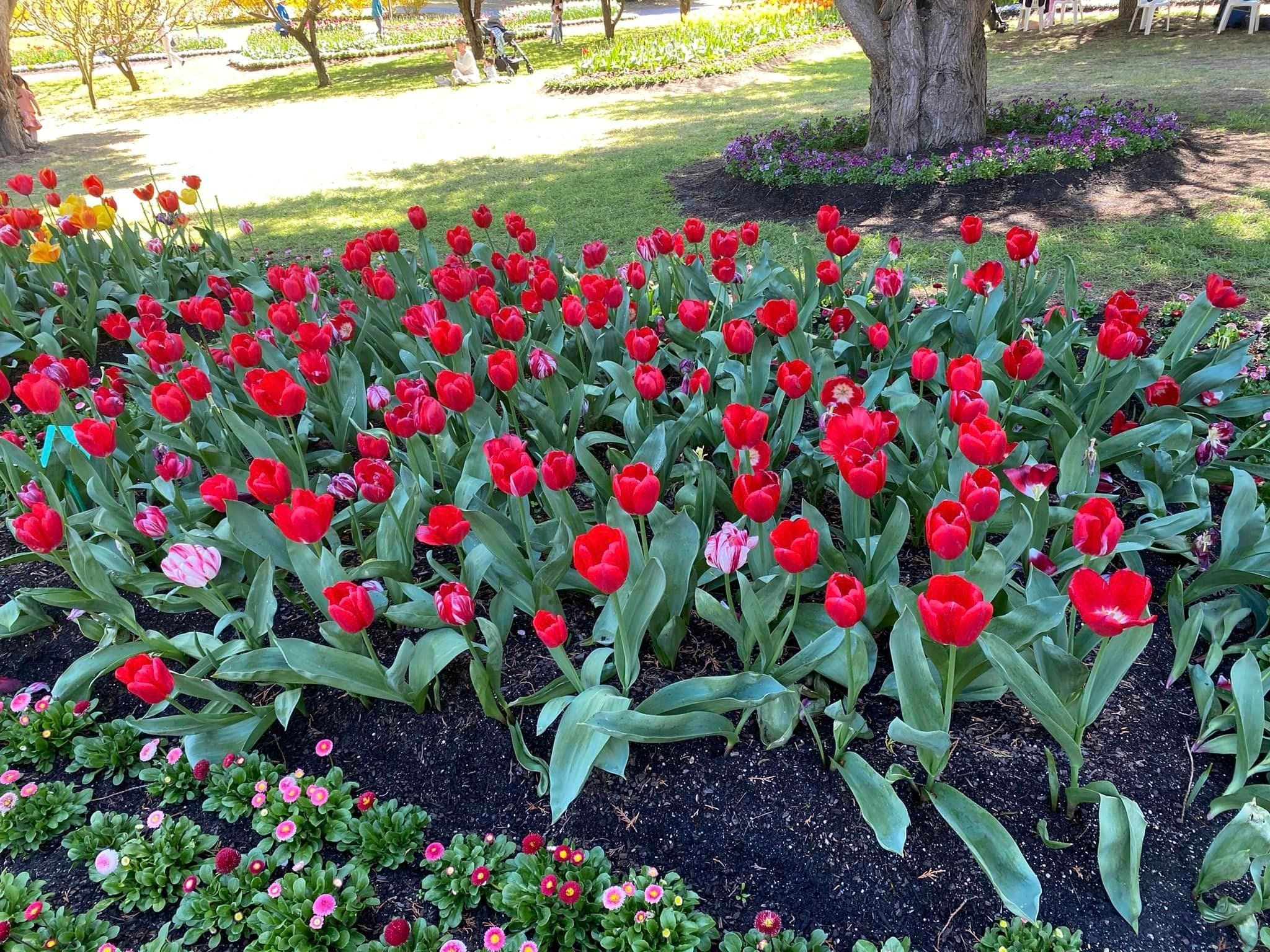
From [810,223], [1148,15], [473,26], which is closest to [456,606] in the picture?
[810,223]

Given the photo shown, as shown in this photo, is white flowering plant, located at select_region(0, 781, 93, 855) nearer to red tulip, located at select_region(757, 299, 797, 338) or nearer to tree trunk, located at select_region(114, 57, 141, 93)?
red tulip, located at select_region(757, 299, 797, 338)

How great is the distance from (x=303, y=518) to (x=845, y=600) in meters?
1.18

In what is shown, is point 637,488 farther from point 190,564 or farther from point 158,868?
point 158,868

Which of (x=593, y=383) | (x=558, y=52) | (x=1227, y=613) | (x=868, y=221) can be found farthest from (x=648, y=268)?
(x=558, y=52)

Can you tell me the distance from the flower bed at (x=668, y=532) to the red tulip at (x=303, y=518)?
0.03 feet

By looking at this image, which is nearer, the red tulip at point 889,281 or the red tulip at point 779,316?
the red tulip at point 779,316

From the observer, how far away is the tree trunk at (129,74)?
65.9ft

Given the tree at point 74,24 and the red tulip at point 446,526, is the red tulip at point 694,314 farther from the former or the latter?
the tree at point 74,24

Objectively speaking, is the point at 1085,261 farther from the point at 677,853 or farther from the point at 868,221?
the point at 677,853

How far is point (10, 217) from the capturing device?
15.3 ft

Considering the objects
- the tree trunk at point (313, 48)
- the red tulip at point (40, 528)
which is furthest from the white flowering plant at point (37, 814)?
the tree trunk at point (313, 48)

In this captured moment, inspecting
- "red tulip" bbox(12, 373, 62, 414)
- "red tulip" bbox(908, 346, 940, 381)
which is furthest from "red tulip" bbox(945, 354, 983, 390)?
"red tulip" bbox(12, 373, 62, 414)

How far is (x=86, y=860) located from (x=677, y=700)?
58.7 inches

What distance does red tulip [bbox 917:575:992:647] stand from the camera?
1427mm
